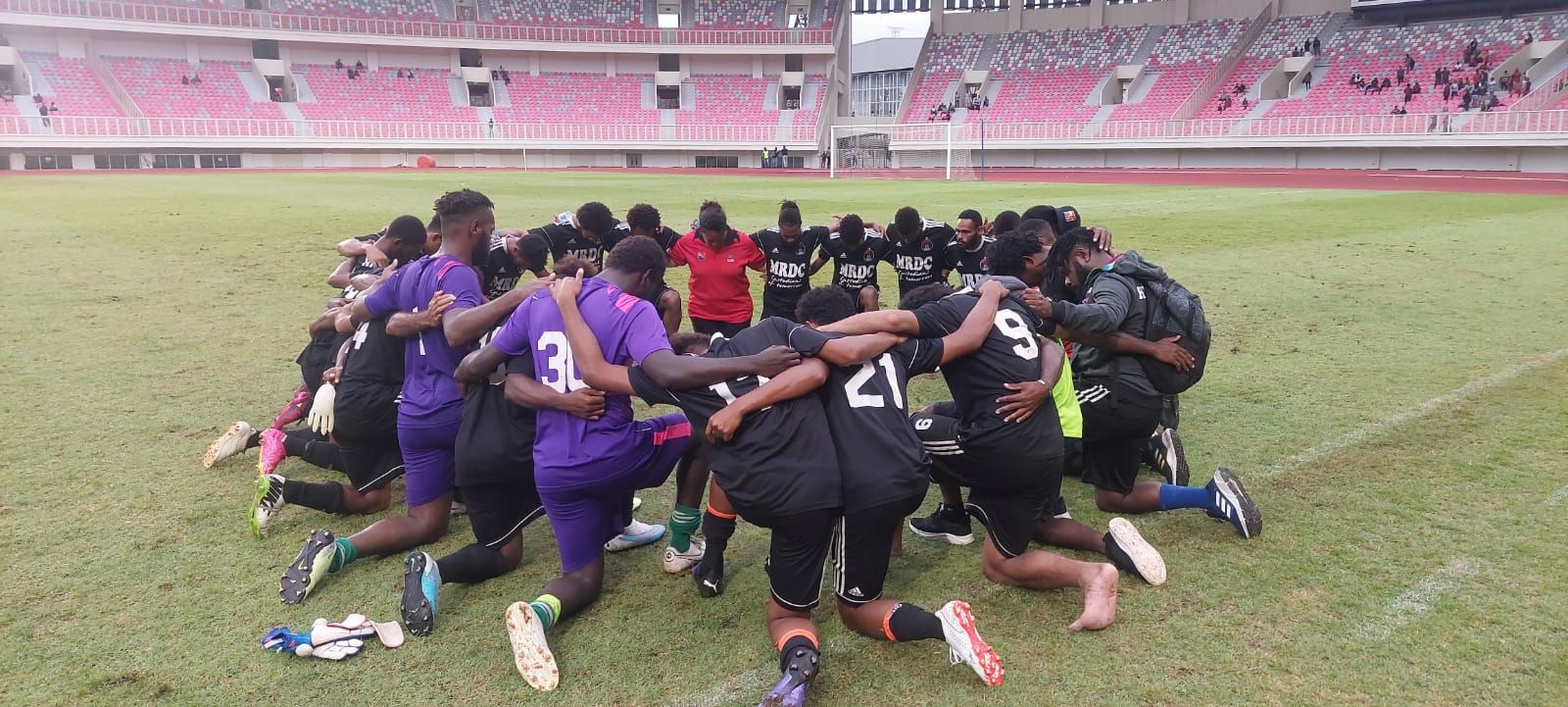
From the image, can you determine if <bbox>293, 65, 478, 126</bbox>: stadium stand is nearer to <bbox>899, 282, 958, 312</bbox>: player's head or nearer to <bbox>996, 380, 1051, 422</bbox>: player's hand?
<bbox>899, 282, 958, 312</bbox>: player's head

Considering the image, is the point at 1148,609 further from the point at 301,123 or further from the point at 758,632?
the point at 301,123

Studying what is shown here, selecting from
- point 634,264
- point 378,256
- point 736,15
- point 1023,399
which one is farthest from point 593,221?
point 736,15

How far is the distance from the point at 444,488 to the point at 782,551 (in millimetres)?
2265

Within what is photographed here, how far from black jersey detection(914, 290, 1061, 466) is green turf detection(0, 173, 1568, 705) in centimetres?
75

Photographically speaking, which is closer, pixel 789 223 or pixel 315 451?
pixel 315 451

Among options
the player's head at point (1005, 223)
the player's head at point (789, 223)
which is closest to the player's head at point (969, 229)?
the player's head at point (1005, 223)

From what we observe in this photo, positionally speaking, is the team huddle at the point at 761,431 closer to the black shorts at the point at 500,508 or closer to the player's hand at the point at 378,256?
the black shorts at the point at 500,508

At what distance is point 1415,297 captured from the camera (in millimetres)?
12055

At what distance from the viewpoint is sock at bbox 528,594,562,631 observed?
160 inches

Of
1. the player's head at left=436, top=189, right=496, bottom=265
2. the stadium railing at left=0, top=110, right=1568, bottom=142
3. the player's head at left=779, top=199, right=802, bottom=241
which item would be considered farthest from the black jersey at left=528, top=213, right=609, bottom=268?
the stadium railing at left=0, top=110, right=1568, bottom=142

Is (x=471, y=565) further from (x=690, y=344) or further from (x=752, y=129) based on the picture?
(x=752, y=129)

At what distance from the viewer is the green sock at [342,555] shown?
15.5 feet

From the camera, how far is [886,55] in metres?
83.8

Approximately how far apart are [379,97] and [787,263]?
52.8 metres
